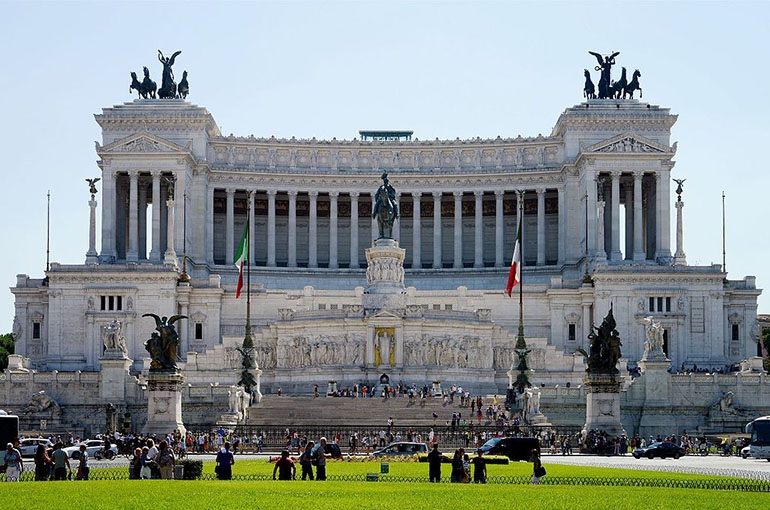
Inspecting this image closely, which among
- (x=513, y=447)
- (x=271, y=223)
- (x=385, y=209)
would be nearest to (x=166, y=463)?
(x=513, y=447)

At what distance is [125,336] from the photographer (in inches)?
4648

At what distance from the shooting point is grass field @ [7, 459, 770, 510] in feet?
128

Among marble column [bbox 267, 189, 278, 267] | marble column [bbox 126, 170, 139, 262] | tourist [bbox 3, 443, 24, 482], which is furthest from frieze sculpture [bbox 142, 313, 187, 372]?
marble column [bbox 267, 189, 278, 267]

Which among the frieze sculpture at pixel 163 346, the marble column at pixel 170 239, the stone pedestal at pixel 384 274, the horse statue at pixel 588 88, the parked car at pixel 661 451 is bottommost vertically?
the parked car at pixel 661 451

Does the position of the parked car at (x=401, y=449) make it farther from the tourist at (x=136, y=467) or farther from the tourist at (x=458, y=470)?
the tourist at (x=458, y=470)

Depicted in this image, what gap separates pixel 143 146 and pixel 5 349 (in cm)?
3616

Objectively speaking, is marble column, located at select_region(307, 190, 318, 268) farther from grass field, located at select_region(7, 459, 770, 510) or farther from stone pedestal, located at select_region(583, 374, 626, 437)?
grass field, located at select_region(7, 459, 770, 510)

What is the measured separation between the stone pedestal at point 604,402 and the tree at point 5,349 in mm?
86044

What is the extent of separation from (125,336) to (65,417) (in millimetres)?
27003

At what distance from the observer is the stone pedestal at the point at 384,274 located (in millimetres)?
111750

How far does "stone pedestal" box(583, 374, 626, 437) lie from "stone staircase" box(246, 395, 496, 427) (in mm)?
11110

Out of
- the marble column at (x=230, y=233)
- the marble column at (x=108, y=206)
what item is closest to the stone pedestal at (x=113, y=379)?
the marble column at (x=108, y=206)

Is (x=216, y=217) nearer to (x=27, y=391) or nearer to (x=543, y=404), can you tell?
(x=27, y=391)

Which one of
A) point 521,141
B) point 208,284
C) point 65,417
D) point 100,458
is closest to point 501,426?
point 100,458
